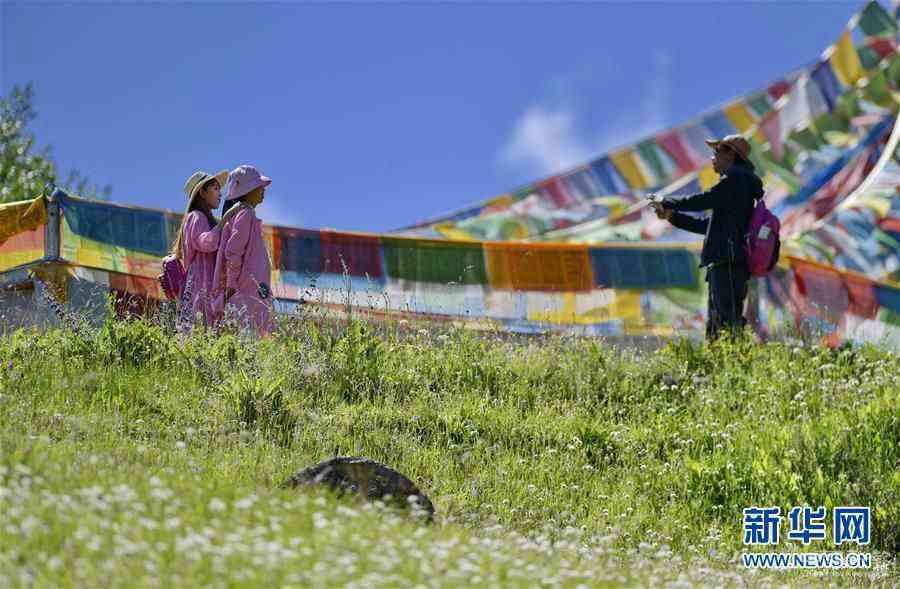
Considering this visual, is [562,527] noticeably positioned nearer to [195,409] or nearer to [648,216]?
[195,409]

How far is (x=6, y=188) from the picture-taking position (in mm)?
24625

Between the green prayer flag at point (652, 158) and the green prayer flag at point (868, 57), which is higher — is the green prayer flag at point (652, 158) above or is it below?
below

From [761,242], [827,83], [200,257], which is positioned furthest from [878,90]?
[200,257]

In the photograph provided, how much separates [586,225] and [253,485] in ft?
79.7

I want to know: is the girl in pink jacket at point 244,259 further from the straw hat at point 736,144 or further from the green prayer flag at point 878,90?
the green prayer flag at point 878,90

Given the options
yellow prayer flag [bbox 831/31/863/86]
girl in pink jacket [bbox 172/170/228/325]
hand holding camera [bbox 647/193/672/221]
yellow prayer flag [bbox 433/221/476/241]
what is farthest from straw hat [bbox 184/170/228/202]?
yellow prayer flag [bbox 831/31/863/86]

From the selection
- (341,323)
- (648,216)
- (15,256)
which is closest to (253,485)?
(341,323)

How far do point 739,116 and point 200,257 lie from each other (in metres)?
27.9

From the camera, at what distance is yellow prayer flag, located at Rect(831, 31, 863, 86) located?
111ft

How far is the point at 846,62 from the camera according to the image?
113 ft

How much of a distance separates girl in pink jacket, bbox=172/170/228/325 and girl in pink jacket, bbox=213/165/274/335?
122mm

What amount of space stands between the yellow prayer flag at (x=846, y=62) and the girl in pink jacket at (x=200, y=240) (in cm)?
2510

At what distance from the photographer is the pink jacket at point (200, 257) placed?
11445mm

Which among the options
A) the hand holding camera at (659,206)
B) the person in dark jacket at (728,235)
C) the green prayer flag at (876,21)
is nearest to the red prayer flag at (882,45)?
the green prayer flag at (876,21)
